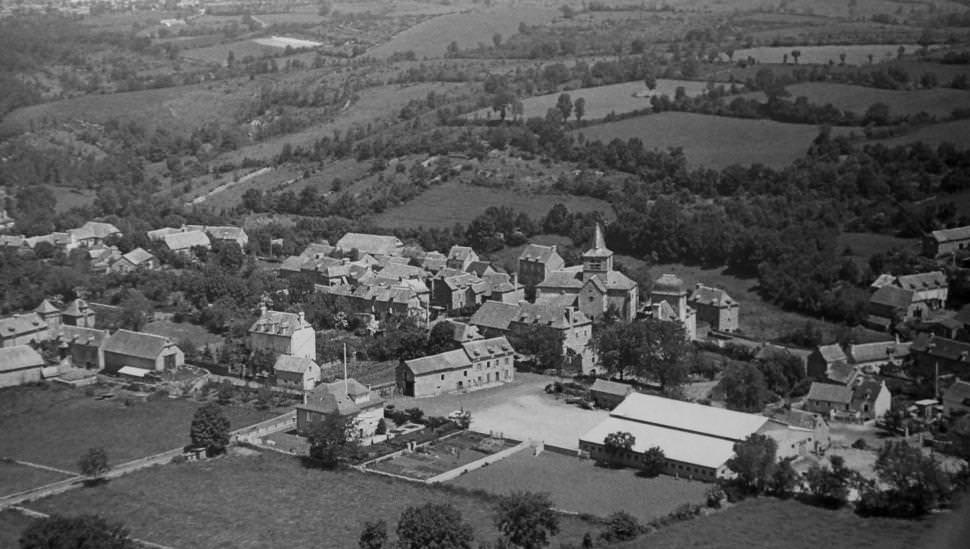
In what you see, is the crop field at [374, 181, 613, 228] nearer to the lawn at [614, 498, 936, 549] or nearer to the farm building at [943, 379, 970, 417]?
the farm building at [943, 379, 970, 417]

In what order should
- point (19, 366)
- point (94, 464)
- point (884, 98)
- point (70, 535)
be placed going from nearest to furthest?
point (70, 535) → point (94, 464) → point (19, 366) → point (884, 98)

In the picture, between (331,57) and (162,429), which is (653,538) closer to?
(162,429)

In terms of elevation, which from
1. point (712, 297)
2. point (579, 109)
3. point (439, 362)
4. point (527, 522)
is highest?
point (579, 109)

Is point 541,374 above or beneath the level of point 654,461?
beneath

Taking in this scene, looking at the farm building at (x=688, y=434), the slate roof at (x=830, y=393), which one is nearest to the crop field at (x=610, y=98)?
the slate roof at (x=830, y=393)

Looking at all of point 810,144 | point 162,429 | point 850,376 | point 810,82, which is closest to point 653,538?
point 850,376

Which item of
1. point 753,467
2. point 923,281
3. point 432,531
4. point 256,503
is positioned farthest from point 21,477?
point 923,281

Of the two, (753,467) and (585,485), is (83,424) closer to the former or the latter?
(585,485)
